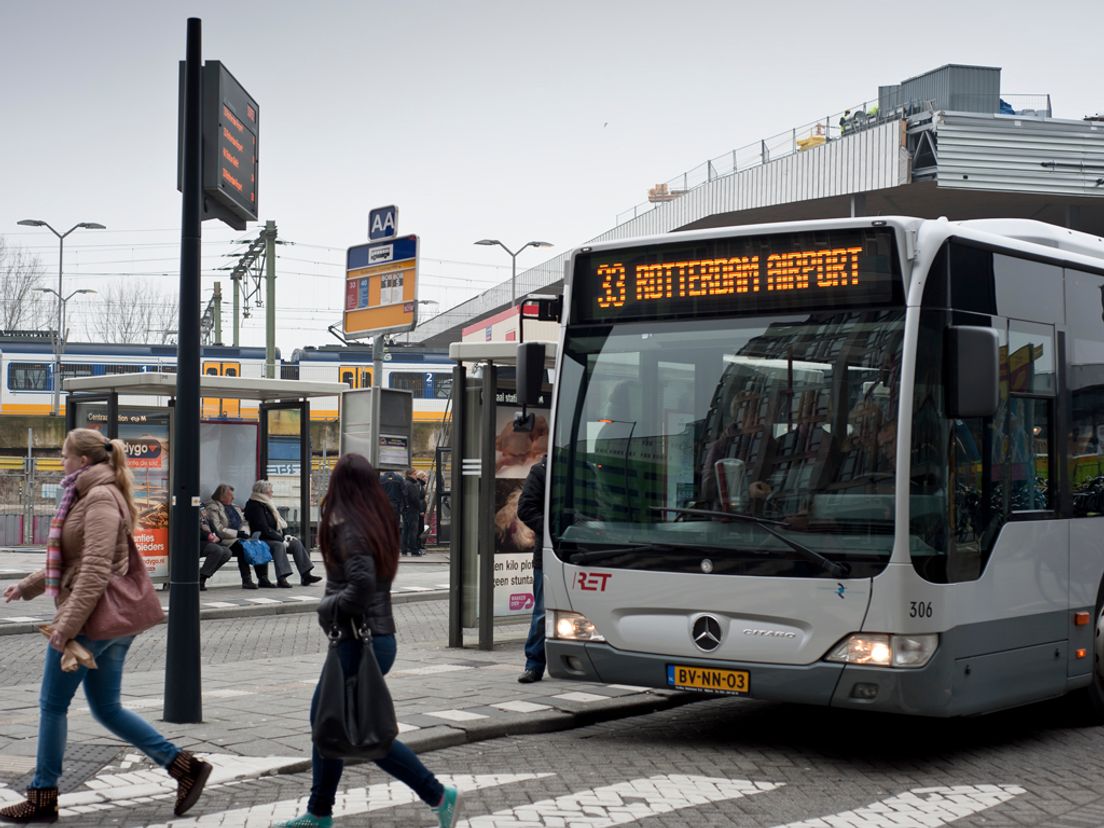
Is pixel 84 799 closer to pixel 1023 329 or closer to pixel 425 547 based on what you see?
pixel 1023 329

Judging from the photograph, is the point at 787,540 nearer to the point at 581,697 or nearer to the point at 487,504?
the point at 581,697

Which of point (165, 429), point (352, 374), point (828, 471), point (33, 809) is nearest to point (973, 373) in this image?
point (828, 471)

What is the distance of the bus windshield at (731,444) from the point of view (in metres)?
7.59

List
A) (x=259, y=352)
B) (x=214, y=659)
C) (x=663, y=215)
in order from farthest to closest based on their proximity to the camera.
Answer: (x=259, y=352)
(x=663, y=215)
(x=214, y=659)

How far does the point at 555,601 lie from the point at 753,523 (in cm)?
138

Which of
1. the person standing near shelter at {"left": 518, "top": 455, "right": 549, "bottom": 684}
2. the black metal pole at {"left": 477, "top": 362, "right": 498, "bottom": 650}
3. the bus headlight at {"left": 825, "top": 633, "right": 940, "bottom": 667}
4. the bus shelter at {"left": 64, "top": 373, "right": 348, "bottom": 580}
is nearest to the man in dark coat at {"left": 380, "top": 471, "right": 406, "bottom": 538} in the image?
the bus shelter at {"left": 64, "top": 373, "right": 348, "bottom": 580}

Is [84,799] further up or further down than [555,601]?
further down

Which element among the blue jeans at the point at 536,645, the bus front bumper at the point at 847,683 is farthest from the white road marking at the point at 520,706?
the bus front bumper at the point at 847,683

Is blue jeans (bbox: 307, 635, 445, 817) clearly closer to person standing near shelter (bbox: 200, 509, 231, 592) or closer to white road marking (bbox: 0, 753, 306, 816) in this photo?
white road marking (bbox: 0, 753, 306, 816)

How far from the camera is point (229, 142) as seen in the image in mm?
9039

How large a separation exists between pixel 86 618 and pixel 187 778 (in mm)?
844

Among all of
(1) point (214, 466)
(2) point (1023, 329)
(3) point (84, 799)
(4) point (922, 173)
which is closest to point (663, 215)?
(4) point (922, 173)

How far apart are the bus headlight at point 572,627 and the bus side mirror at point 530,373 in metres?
1.26

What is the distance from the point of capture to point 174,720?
855 cm
